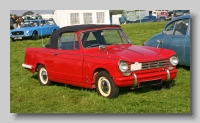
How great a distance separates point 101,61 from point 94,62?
21 centimetres

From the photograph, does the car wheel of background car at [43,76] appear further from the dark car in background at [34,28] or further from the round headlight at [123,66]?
the dark car in background at [34,28]

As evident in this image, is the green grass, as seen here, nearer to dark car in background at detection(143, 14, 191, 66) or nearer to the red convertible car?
the red convertible car

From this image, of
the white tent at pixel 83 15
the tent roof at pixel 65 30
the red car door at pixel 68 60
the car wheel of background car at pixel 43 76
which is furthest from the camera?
the car wheel of background car at pixel 43 76

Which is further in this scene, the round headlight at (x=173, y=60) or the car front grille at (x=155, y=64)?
the round headlight at (x=173, y=60)

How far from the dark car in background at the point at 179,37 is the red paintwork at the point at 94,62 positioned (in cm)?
148

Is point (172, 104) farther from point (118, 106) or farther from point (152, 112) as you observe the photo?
point (118, 106)

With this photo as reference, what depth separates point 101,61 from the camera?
6.60 meters

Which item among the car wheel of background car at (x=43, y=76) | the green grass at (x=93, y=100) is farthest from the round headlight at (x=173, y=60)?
the car wheel of background car at (x=43, y=76)

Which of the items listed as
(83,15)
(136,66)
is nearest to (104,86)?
(136,66)

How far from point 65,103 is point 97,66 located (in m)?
0.92

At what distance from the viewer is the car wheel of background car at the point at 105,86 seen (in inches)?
255

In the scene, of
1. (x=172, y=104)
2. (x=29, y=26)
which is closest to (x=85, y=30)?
(x=172, y=104)

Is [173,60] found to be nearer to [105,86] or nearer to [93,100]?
[105,86]

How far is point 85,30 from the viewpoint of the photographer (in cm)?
747
